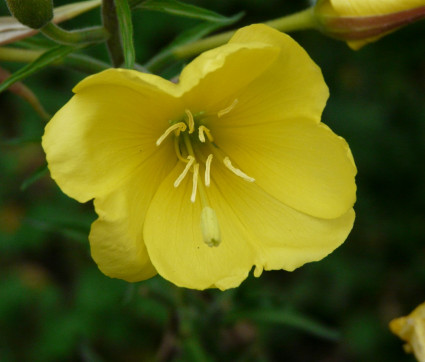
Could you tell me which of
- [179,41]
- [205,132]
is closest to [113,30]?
[179,41]

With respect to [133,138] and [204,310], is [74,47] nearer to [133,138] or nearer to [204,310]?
[133,138]

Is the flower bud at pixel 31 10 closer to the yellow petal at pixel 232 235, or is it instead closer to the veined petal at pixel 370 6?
the yellow petal at pixel 232 235

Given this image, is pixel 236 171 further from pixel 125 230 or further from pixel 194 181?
pixel 125 230

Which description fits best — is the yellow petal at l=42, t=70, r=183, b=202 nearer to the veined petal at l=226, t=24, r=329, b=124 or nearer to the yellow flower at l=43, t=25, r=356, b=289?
the yellow flower at l=43, t=25, r=356, b=289

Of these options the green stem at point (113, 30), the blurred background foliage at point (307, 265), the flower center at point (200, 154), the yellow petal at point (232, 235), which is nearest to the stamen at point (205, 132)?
the flower center at point (200, 154)

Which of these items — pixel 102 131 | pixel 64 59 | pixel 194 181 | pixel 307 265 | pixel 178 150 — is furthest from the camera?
pixel 307 265

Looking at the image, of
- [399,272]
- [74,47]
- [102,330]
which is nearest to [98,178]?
[74,47]

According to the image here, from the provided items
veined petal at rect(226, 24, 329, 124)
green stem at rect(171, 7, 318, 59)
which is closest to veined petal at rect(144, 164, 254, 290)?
veined petal at rect(226, 24, 329, 124)
